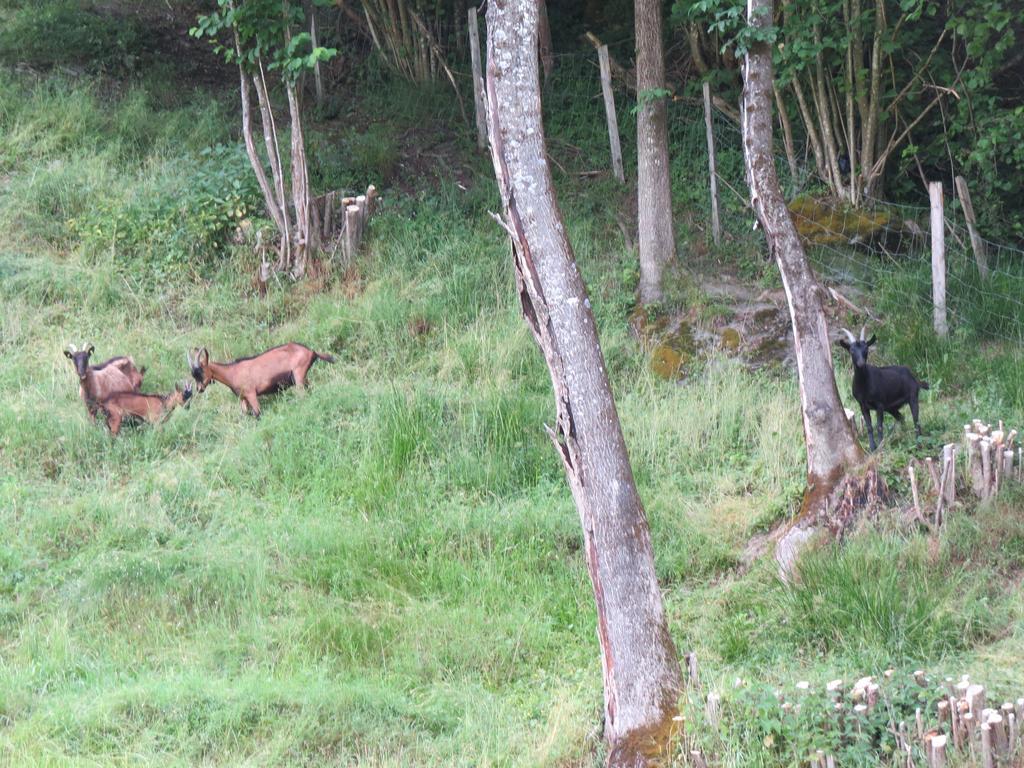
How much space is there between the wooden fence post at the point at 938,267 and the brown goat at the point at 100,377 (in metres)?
7.90

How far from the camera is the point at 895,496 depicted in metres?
8.58

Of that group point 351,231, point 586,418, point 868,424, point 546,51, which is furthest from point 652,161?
point 586,418

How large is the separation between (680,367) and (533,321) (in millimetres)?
4862

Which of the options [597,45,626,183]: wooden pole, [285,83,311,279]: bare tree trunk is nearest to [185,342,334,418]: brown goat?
[285,83,311,279]: bare tree trunk

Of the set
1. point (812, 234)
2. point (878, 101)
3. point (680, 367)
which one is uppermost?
point (878, 101)

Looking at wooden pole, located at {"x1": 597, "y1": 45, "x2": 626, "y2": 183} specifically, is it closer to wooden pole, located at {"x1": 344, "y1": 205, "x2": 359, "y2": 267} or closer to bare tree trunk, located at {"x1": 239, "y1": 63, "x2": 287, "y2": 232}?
wooden pole, located at {"x1": 344, "y1": 205, "x2": 359, "y2": 267}

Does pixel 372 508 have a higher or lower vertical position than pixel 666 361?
lower

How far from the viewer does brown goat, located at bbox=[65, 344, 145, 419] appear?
10.9 meters

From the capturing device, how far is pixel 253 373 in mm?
11266

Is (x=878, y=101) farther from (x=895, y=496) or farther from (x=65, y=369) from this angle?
(x=65, y=369)

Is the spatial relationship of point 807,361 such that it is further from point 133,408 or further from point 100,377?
point 100,377

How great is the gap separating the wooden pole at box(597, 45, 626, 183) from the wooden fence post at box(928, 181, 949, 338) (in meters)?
4.99

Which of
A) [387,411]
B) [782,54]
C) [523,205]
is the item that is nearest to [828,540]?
[523,205]

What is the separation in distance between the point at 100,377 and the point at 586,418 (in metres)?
6.16
